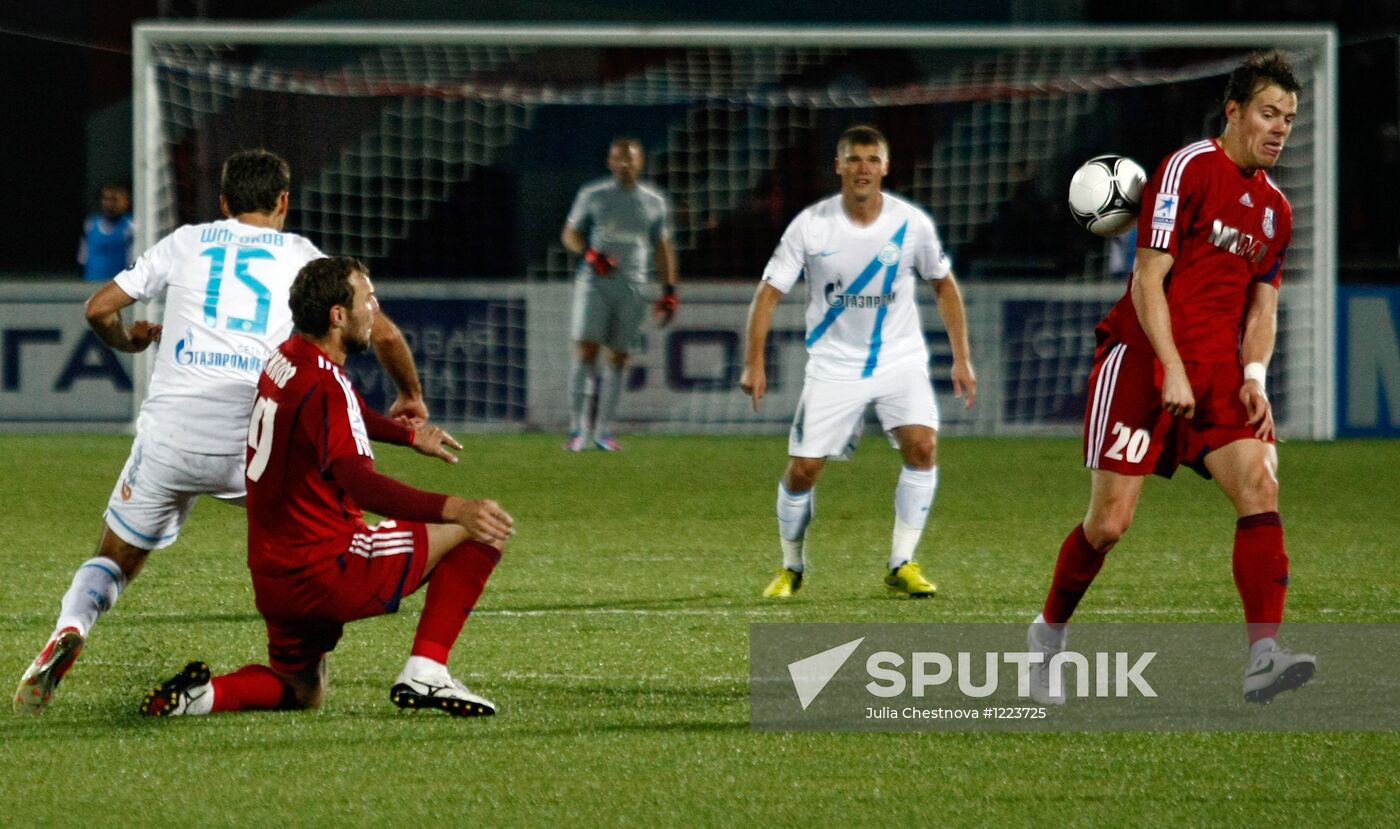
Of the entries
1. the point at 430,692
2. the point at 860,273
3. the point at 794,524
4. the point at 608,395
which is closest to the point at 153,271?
the point at 430,692

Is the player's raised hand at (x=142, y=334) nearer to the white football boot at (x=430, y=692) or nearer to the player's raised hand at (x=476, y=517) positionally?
the white football boot at (x=430, y=692)

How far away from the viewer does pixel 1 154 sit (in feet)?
65.8

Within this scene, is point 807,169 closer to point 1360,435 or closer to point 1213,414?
point 1360,435

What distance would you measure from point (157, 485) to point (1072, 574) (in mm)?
2486

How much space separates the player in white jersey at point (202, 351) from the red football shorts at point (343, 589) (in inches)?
22.6

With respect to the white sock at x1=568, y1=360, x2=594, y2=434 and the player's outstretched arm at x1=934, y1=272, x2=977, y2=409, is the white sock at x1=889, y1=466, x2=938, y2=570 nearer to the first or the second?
the player's outstretched arm at x1=934, y1=272, x2=977, y2=409

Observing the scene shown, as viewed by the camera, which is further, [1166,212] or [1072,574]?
[1072,574]

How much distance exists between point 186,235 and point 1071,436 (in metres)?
10.4

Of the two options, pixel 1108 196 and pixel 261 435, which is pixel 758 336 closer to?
pixel 1108 196

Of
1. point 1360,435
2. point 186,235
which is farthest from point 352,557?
point 1360,435

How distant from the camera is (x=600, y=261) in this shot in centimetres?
1347

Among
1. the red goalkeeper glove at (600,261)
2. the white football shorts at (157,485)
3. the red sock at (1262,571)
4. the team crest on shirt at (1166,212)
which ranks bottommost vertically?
the red sock at (1262,571)

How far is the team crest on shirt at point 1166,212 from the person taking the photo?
200 inches

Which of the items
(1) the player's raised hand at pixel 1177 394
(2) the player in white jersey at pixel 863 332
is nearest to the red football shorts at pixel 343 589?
(1) the player's raised hand at pixel 1177 394
